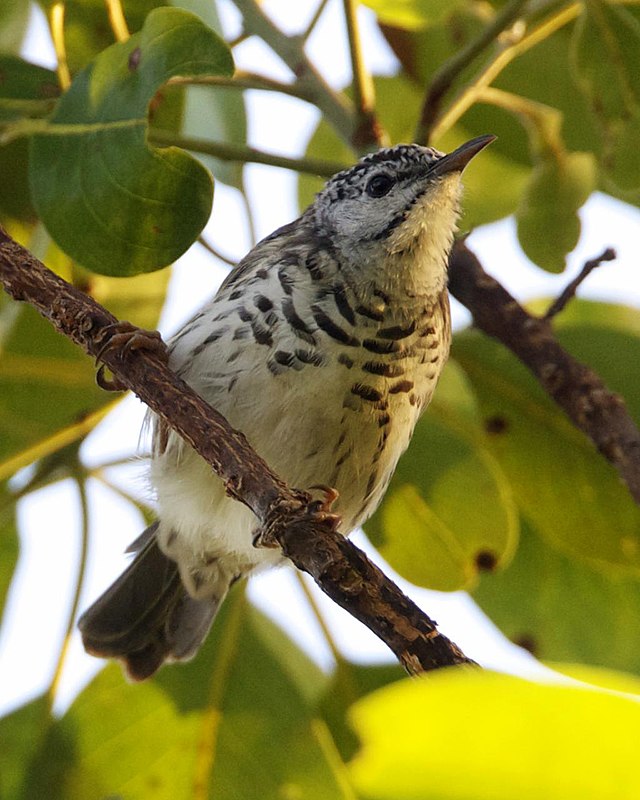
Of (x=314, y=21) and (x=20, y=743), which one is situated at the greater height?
(x=314, y=21)

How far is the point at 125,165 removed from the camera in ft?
6.87

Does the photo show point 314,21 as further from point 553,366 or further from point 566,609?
point 566,609

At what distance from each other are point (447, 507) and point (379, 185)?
0.86 meters

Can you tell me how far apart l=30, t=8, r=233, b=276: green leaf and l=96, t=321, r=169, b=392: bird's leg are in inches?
5.1

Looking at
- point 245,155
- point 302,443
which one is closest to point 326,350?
point 302,443

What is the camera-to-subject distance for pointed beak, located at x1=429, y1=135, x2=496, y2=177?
2.65 metres

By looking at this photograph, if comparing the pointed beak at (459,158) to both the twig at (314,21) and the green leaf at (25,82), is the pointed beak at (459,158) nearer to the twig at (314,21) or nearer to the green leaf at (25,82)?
the twig at (314,21)

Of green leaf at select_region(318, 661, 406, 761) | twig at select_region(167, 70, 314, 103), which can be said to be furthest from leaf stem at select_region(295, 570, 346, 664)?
twig at select_region(167, 70, 314, 103)

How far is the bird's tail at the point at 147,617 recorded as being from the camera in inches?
124

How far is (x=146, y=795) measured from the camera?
290cm

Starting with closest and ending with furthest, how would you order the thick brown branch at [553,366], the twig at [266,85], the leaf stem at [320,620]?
the thick brown branch at [553,366] → the twig at [266,85] → the leaf stem at [320,620]

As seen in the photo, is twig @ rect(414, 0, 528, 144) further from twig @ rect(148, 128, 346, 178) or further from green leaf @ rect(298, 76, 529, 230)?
green leaf @ rect(298, 76, 529, 230)

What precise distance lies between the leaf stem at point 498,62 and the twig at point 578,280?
485mm

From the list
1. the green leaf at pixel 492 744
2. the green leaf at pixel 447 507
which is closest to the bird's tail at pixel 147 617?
the green leaf at pixel 447 507
